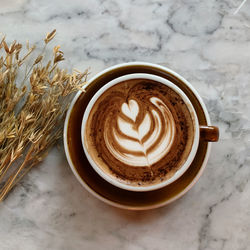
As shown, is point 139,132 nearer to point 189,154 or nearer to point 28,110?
point 189,154

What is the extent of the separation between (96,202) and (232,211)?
44 centimetres

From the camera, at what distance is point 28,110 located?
1013 millimetres

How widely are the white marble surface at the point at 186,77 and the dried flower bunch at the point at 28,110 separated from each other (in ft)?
0.18

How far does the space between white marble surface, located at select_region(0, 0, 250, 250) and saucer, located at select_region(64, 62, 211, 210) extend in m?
0.10

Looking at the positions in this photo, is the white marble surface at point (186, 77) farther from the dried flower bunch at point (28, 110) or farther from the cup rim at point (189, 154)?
the cup rim at point (189, 154)

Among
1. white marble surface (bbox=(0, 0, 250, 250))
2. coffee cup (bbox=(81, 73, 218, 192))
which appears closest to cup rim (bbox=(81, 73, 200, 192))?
coffee cup (bbox=(81, 73, 218, 192))

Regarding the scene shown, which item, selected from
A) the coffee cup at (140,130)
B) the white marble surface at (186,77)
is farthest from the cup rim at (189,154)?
the white marble surface at (186,77)

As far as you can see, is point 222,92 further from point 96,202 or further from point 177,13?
point 96,202

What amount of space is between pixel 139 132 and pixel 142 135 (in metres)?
0.01

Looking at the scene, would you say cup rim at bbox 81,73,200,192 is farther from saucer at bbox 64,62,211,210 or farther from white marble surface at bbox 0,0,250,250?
white marble surface at bbox 0,0,250,250

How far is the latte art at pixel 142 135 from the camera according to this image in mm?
966

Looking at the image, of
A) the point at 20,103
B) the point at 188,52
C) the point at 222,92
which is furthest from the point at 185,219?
the point at 20,103

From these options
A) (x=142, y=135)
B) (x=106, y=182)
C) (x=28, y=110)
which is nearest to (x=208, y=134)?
(x=142, y=135)

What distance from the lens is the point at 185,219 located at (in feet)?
3.72
